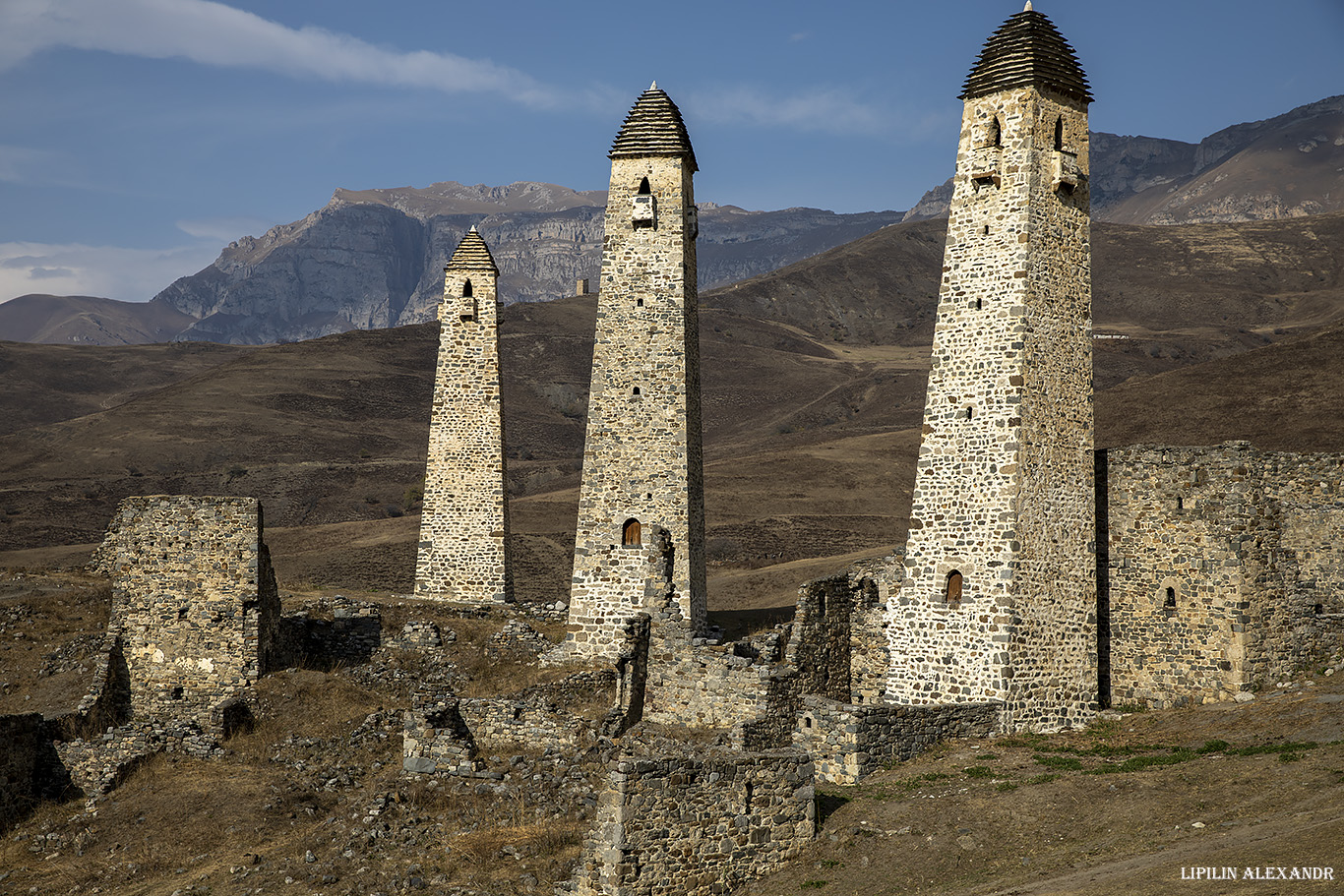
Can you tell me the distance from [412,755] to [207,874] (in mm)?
3220

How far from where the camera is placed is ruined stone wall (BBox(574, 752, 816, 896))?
12.9 metres

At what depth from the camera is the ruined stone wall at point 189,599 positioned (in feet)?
71.7

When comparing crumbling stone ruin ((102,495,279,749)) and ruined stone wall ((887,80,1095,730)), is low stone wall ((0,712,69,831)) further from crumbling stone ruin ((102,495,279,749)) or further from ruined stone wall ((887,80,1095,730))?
ruined stone wall ((887,80,1095,730))

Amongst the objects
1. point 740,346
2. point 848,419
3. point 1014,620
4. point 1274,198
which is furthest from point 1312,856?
point 1274,198

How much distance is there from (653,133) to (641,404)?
17.0 ft

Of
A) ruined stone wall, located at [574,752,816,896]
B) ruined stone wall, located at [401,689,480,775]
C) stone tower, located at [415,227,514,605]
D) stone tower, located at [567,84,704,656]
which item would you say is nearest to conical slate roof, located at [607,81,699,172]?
stone tower, located at [567,84,704,656]

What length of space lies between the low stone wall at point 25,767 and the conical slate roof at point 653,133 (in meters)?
13.9

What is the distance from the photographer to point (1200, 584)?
19.3 metres

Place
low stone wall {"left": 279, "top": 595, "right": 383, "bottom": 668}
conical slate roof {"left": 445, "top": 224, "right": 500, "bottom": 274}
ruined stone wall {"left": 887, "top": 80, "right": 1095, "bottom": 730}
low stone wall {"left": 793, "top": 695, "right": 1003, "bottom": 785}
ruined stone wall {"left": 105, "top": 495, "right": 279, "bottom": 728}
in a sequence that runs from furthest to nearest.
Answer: conical slate roof {"left": 445, "top": 224, "right": 500, "bottom": 274} < low stone wall {"left": 279, "top": 595, "right": 383, "bottom": 668} < ruined stone wall {"left": 105, "top": 495, "right": 279, "bottom": 728} < ruined stone wall {"left": 887, "top": 80, "right": 1095, "bottom": 730} < low stone wall {"left": 793, "top": 695, "right": 1003, "bottom": 785}

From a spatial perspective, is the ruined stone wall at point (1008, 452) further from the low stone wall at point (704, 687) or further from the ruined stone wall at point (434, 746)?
the ruined stone wall at point (434, 746)

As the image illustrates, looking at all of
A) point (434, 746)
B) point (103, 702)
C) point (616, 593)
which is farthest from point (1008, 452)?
point (103, 702)

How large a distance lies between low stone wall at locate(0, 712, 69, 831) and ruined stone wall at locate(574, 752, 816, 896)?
1031cm

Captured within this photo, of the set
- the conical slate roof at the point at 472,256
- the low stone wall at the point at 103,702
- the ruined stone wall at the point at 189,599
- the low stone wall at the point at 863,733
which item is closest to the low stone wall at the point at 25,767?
the low stone wall at the point at 103,702

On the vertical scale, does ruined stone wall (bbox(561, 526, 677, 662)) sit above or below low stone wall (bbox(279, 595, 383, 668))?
above
